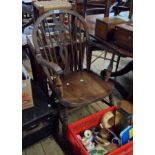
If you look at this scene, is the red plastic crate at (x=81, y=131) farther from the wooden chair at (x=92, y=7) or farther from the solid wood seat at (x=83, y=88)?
the wooden chair at (x=92, y=7)

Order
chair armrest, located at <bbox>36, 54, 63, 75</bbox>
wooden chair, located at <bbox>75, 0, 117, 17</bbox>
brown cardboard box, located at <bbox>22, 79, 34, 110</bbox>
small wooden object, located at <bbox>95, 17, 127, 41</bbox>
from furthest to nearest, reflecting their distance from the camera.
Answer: wooden chair, located at <bbox>75, 0, 117, 17</bbox> < small wooden object, located at <bbox>95, 17, 127, 41</bbox> < brown cardboard box, located at <bbox>22, 79, 34, 110</bbox> < chair armrest, located at <bbox>36, 54, 63, 75</bbox>

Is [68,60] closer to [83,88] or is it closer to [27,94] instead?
[83,88]

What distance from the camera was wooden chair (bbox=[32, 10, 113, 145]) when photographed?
1.35 m

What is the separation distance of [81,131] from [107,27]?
2.98 feet

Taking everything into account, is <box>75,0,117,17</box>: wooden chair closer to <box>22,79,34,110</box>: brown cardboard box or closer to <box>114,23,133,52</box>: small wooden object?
<box>114,23,133,52</box>: small wooden object

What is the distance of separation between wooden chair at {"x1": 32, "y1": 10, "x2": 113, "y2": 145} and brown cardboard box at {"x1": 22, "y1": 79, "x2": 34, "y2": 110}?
0.15 m

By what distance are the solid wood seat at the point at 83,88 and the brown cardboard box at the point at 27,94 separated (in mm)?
258

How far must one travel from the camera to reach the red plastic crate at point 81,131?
121cm

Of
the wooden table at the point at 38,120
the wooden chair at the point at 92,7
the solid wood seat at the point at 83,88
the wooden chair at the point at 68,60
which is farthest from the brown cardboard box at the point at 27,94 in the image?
the wooden chair at the point at 92,7

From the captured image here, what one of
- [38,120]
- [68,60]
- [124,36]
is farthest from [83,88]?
[124,36]

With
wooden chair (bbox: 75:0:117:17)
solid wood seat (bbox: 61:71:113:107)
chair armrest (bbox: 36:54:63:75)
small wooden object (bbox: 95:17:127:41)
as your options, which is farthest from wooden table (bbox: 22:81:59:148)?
wooden chair (bbox: 75:0:117:17)
